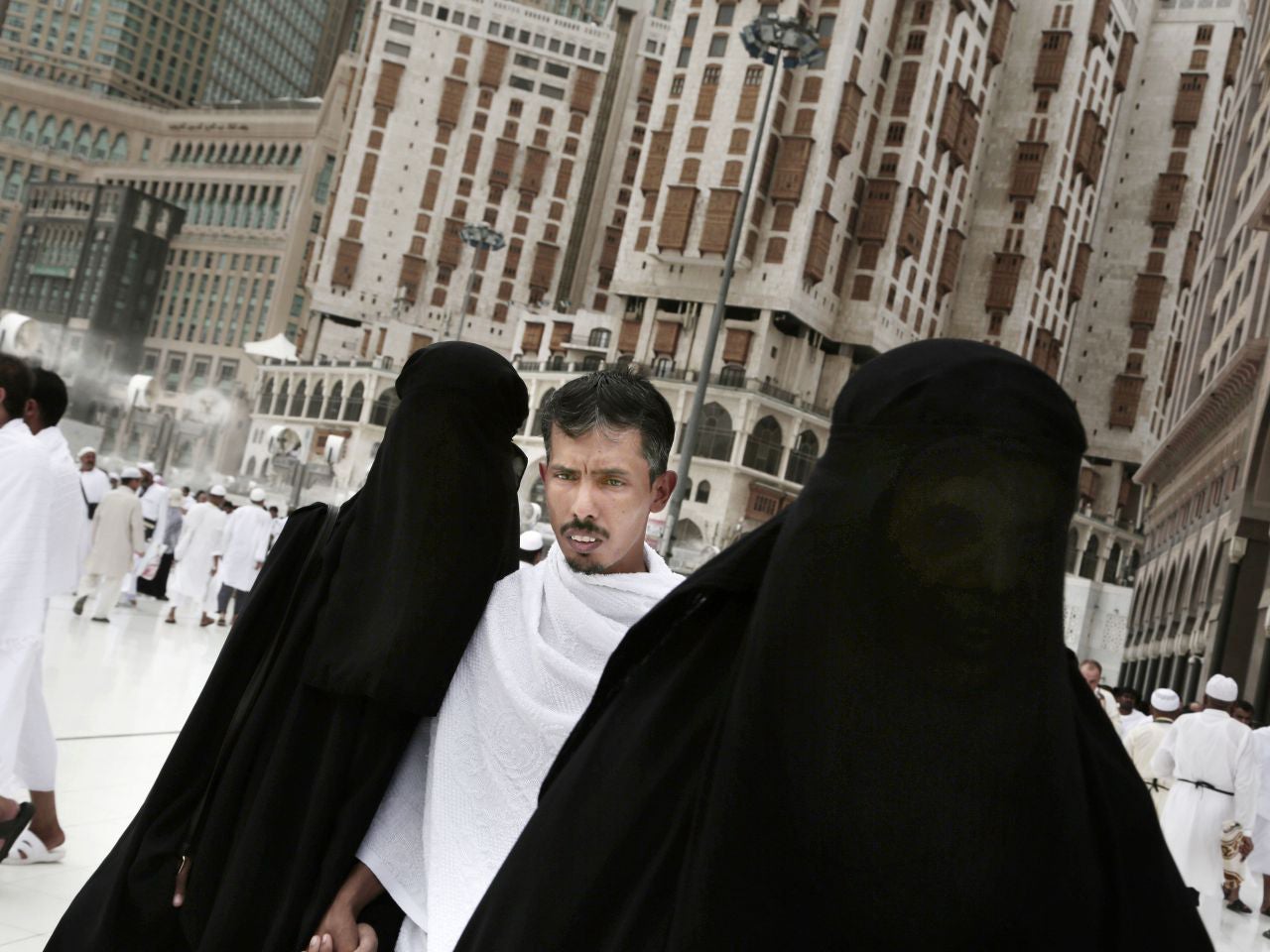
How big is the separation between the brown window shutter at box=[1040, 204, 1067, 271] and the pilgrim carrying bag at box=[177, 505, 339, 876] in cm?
5739

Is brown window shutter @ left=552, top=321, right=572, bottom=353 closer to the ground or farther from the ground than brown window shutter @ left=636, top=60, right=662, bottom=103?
closer to the ground

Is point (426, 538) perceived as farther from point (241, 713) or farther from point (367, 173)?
point (367, 173)

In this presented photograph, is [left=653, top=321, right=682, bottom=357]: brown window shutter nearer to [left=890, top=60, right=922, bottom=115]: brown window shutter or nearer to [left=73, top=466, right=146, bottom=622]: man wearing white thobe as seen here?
[left=890, top=60, right=922, bottom=115]: brown window shutter

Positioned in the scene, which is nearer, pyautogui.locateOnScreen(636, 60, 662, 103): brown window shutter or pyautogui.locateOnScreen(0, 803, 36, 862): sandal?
pyautogui.locateOnScreen(0, 803, 36, 862): sandal

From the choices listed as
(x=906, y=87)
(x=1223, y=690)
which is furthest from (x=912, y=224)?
(x=1223, y=690)

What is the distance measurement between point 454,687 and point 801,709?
36.7 inches

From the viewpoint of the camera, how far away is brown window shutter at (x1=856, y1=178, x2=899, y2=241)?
165 feet

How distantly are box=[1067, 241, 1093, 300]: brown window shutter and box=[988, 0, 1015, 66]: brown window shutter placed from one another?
30.4 ft

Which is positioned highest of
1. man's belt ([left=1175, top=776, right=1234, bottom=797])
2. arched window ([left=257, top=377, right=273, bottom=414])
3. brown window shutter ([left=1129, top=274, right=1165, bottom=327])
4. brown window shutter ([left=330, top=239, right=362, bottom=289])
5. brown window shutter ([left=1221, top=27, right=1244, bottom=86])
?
brown window shutter ([left=1221, top=27, right=1244, bottom=86])

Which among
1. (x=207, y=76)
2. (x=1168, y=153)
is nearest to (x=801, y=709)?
(x=1168, y=153)

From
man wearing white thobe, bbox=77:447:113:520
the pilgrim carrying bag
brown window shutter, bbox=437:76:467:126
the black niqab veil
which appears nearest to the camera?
the black niqab veil

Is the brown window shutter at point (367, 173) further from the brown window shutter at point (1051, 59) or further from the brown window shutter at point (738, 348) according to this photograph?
the brown window shutter at point (1051, 59)

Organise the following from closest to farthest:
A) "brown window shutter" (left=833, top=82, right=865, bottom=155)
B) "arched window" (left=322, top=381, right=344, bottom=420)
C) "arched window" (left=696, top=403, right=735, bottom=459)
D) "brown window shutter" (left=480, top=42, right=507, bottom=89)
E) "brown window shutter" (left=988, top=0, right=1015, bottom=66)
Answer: "brown window shutter" (left=833, top=82, right=865, bottom=155), "arched window" (left=696, top=403, right=735, bottom=459), "brown window shutter" (left=988, top=0, right=1015, bottom=66), "arched window" (left=322, top=381, right=344, bottom=420), "brown window shutter" (left=480, top=42, right=507, bottom=89)

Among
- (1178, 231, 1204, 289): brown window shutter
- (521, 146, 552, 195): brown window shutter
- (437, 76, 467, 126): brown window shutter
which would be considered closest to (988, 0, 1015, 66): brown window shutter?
(1178, 231, 1204, 289): brown window shutter
